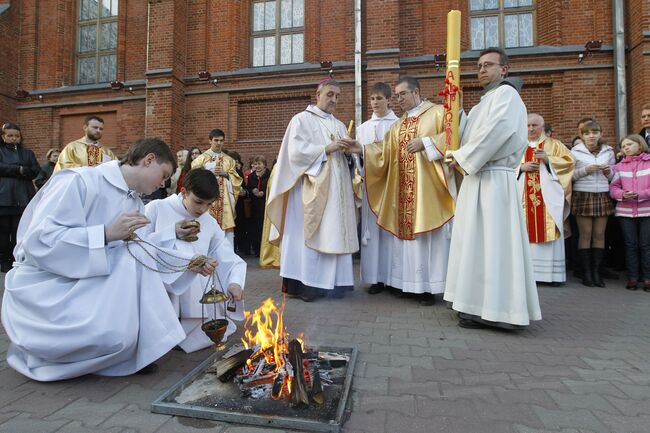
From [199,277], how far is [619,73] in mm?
10197

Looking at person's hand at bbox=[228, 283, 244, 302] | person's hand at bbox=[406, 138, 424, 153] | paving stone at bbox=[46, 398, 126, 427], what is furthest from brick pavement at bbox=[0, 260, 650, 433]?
person's hand at bbox=[406, 138, 424, 153]

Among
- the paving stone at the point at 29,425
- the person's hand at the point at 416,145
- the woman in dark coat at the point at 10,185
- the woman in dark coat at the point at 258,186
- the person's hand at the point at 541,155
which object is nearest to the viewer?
the paving stone at the point at 29,425

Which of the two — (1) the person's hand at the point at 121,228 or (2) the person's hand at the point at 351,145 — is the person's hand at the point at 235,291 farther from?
(2) the person's hand at the point at 351,145

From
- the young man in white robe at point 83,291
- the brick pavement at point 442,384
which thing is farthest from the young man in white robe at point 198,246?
the young man in white robe at point 83,291

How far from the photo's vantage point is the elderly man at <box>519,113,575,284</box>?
6004 mm

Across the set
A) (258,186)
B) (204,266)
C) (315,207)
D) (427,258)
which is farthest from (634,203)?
(258,186)

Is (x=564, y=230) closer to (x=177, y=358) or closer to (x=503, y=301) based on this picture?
(x=503, y=301)

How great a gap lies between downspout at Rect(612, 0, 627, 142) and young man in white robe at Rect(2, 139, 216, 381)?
10.3 m

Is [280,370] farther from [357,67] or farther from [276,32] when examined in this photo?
[276,32]

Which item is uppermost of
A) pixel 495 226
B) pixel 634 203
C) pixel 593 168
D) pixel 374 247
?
pixel 593 168

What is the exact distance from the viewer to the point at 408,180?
16.0 feet

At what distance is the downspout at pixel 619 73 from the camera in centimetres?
925

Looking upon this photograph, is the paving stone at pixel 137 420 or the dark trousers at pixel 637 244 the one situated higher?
the dark trousers at pixel 637 244

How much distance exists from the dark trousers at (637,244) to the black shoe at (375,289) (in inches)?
137
